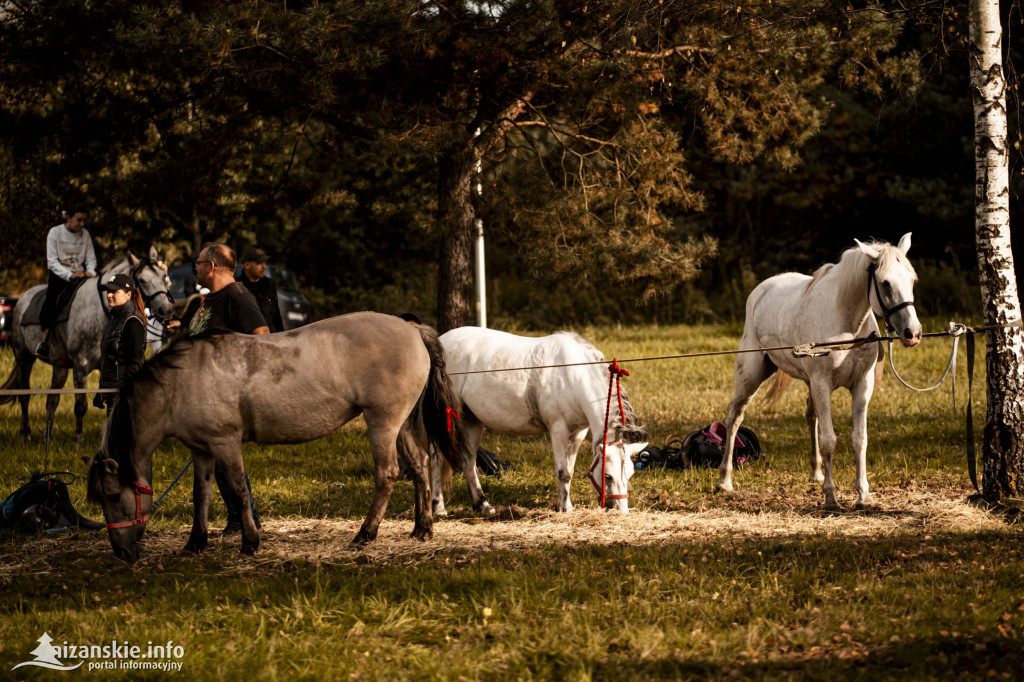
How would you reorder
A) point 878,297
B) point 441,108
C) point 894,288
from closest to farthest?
point 894,288, point 878,297, point 441,108

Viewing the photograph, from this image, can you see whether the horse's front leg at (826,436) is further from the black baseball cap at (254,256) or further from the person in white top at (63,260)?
the person in white top at (63,260)

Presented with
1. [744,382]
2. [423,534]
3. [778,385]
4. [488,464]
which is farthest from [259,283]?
[778,385]

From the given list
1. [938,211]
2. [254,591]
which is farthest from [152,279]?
[938,211]

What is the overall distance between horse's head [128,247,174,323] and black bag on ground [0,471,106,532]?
344 cm

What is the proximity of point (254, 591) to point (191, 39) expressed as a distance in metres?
6.51

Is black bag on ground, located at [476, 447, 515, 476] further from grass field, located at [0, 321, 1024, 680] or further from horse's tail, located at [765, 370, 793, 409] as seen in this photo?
horse's tail, located at [765, 370, 793, 409]

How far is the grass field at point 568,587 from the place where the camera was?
446 cm

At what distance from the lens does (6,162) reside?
39.9ft

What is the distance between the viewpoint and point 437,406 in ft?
22.6

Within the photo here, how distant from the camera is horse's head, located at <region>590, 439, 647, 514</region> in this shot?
7277mm

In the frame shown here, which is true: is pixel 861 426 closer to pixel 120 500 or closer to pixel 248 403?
pixel 248 403

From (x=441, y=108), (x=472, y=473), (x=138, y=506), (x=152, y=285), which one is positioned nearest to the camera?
(x=138, y=506)

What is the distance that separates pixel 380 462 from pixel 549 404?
1.73 m

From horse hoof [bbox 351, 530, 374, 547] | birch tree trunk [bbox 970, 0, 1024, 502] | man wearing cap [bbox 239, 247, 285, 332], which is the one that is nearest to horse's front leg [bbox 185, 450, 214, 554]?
horse hoof [bbox 351, 530, 374, 547]
